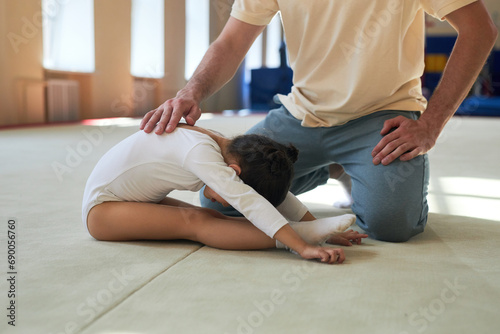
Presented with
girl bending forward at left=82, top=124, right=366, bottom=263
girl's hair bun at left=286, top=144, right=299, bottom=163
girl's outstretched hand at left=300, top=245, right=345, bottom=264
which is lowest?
girl's outstretched hand at left=300, top=245, right=345, bottom=264

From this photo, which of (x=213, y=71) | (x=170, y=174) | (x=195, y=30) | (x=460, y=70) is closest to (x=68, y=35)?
(x=195, y=30)

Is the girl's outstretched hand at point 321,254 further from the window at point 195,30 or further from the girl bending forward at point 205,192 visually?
the window at point 195,30

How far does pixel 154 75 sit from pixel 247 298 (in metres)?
8.69

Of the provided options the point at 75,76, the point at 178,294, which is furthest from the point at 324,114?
the point at 75,76

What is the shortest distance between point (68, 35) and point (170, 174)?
6.10 metres

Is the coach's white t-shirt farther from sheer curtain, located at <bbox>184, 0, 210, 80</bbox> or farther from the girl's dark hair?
sheer curtain, located at <bbox>184, 0, 210, 80</bbox>

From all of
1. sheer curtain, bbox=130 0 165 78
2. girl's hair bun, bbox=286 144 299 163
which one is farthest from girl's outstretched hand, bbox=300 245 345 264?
sheer curtain, bbox=130 0 165 78

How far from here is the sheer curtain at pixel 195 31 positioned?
34.1ft

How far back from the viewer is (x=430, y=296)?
1.18 meters

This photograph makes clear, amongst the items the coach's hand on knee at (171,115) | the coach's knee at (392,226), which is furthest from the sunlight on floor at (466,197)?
the coach's hand on knee at (171,115)

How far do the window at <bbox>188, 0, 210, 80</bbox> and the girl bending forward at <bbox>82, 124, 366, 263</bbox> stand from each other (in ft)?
29.4

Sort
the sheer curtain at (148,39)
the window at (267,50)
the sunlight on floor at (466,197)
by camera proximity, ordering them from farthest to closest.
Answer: the window at (267,50), the sheer curtain at (148,39), the sunlight on floor at (466,197)

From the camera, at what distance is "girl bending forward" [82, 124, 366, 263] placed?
1396 mm

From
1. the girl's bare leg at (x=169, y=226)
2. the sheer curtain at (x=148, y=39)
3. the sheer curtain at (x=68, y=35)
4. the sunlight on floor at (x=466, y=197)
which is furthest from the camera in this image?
the sheer curtain at (x=148, y=39)
